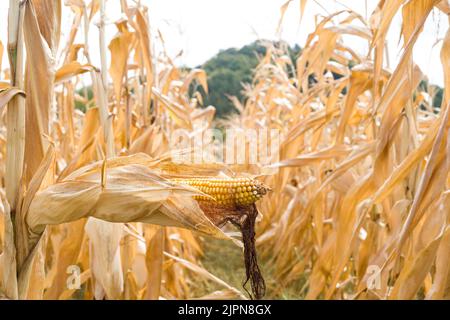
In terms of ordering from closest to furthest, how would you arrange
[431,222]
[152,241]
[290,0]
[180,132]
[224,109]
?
[431,222] < [152,241] < [290,0] < [180,132] < [224,109]

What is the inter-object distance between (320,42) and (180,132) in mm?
1358

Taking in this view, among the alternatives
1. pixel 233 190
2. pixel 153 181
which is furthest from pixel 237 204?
pixel 153 181

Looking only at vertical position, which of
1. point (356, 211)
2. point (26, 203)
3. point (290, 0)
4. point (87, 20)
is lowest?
point (356, 211)

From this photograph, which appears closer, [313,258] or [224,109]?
[313,258]

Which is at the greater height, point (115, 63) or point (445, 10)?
point (445, 10)

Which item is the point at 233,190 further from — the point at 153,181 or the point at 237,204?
the point at 153,181

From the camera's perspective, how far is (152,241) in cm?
139

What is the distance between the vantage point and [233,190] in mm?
706

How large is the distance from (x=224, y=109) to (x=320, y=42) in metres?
15.3

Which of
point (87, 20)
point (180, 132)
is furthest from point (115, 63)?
Answer: point (180, 132)

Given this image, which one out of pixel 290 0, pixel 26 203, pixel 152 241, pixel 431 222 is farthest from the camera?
pixel 290 0

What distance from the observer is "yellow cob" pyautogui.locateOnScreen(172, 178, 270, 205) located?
0.70 meters

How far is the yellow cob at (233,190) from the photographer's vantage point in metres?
0.70

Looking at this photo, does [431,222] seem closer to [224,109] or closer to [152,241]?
[152,241]
